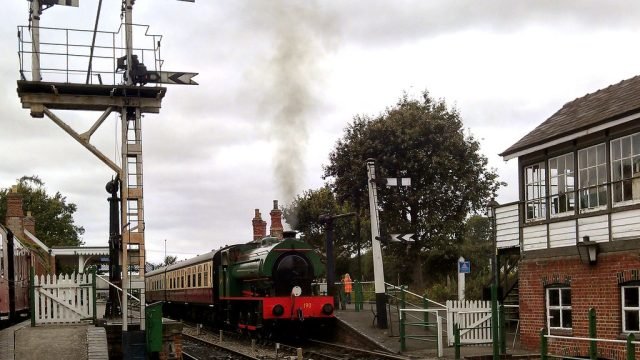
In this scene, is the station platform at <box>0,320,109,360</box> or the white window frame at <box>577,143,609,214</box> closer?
the station platform at <box>0,320,109,360</box>

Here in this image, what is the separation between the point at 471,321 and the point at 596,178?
4763mm

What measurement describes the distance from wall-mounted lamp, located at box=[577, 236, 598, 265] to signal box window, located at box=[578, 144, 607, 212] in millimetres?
796

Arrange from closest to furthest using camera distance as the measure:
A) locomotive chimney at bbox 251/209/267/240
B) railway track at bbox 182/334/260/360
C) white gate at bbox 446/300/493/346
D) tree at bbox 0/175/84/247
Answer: white gate at bbox 446/300/493/346 < railway track at bbox 182/334/260/360 < locomotive chimney at bbox 251/209/267/240 < tree at bbox 0/175/84/247

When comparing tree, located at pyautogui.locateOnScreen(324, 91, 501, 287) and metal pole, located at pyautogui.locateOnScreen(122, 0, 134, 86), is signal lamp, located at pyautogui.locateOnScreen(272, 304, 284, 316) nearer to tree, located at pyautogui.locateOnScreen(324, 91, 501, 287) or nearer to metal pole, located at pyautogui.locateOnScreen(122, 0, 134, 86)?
metal pole, located at pyautogui.locateOnScreen(122, 0, 134, 86)

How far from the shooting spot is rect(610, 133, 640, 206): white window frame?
14398 mm

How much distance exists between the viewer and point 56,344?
1235cm

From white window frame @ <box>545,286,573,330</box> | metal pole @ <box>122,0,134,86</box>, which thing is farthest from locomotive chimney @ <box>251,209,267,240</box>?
metal pole @ <box>122,0,134,86</box>

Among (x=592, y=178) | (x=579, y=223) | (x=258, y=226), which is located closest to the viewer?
(x=592, y=178)

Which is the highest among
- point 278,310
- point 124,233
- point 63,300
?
point 124,233

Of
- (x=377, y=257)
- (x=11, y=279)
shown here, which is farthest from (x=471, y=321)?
(x=11, y=279)

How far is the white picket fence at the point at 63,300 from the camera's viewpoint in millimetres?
14359

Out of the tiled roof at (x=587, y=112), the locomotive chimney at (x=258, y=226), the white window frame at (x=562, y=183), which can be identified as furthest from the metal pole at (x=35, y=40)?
the locomotive chimney at (x=258, y=226)

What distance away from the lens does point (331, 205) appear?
46.6 meters

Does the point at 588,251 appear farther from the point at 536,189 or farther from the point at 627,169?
the point at 536,189
